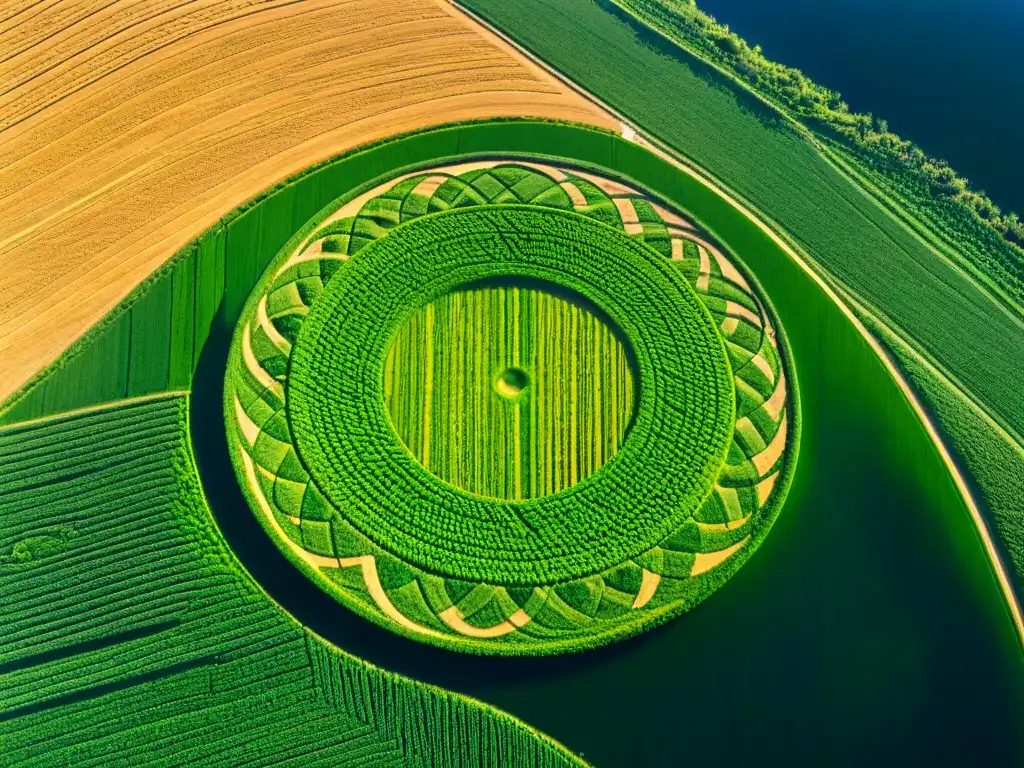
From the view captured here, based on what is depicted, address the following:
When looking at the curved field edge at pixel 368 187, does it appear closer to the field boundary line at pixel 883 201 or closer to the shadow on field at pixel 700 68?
the field boundary line at pixel 883 201

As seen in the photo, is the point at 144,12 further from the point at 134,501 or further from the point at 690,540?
the point at 690,540

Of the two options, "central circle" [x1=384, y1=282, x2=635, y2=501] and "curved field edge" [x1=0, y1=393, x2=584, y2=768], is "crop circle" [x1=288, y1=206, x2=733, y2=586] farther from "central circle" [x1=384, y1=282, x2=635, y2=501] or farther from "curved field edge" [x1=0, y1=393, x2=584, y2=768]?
"curved field edge" [x1=0, y1=393, x2=584, y2=768]

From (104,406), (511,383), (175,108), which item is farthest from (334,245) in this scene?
A: (104,406)

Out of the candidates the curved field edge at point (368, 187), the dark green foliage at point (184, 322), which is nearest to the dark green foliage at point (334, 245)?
the curved field edge at point (368, 187)

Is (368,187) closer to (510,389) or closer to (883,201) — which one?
(510,389)

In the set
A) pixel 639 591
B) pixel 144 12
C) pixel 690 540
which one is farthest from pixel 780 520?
pixel 144 12

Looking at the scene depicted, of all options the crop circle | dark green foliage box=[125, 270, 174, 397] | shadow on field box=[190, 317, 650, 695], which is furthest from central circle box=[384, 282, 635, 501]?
dark green foliage box=[125, 270, 174, 397]
